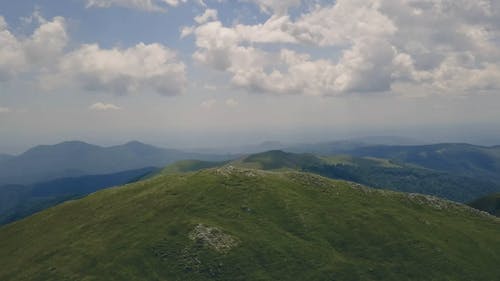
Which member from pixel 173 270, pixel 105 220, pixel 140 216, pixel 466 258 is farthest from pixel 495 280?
pixel 105 220

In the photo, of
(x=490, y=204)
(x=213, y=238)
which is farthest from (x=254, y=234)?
(x=490, y=204)

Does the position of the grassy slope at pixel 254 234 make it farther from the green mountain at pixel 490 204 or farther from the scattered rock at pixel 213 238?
the green mountain at pixel 490 204

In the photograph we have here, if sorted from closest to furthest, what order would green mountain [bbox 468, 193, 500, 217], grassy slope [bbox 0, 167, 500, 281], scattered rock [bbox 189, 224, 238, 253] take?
grassy slope [bbox 0, 167, 500, 281]
scattered rock [bbox 189, 224, 238, 253]
green mountain [bbox 468, 193, 500, 217]

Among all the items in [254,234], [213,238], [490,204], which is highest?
[213,238]

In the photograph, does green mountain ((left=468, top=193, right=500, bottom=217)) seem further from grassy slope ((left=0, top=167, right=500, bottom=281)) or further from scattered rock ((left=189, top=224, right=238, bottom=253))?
scattered rock ((left=189, top=224, right=238, bottom=253))

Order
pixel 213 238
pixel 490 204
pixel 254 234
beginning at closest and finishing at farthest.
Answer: pixel 213 238
pixel 254 234
pixel 490 204

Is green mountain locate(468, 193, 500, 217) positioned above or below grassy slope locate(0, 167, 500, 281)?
below

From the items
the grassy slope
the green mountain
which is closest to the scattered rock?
the grassy slope

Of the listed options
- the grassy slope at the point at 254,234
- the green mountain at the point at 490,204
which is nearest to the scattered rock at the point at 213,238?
the grassy slope at the point at 254,234

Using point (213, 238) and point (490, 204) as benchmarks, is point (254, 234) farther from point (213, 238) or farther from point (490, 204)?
point (490, 204)
